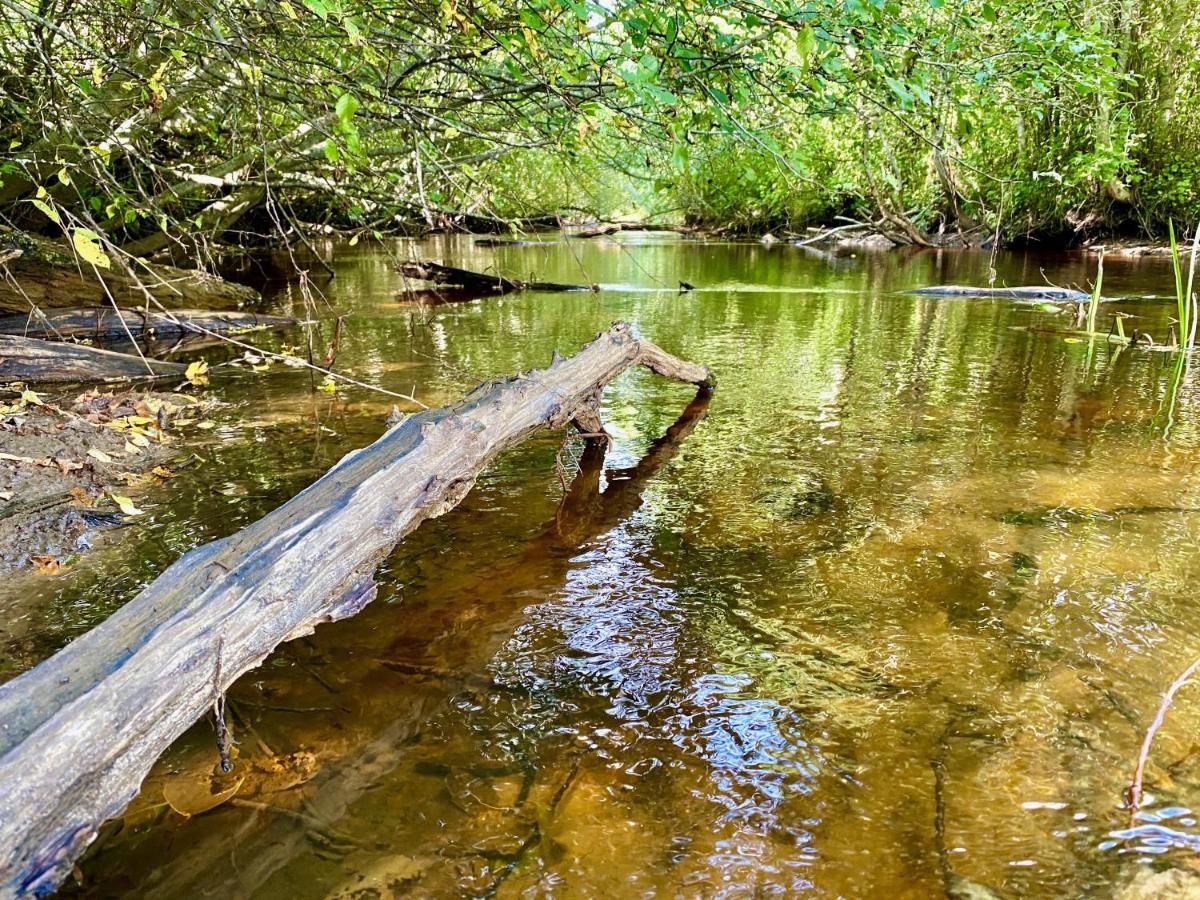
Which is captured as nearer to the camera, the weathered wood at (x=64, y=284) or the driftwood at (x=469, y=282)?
the weathered wood at (x=64, y=284)

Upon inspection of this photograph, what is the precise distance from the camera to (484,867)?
175 centimetres

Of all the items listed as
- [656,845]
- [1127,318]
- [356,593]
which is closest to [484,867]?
[656,845]

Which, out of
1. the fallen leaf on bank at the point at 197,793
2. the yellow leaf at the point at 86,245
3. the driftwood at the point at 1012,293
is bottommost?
the fallen leaf on bank at the point at 197,793

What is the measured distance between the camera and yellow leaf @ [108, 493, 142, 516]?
3.70m

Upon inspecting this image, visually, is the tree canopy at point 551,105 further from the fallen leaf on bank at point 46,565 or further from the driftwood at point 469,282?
the driftwood at point 469,282

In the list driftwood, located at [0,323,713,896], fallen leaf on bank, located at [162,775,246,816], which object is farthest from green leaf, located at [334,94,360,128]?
fallen leaf on bank, located at [162,775,246,816]

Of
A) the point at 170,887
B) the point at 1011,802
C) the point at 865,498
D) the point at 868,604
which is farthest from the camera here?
the point at 865,498

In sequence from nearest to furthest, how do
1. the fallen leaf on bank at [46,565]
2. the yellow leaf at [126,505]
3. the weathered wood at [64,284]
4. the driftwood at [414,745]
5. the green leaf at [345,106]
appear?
the driftwood at [414,745] → the green leaf at [345,106] → the fallen leaf on bank at [46,565] → the yellow leaf at [126,505] → the weathered wood at [64,284]

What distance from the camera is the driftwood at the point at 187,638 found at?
4.67 ft

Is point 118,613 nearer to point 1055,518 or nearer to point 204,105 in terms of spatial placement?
point 1055,518

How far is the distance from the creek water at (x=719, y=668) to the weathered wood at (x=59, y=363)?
5.44ft

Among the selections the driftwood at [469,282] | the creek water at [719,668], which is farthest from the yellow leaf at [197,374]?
the driftwood at [469,282]

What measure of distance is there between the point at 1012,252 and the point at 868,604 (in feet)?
62.7

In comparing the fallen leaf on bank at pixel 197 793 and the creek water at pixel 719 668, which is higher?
the creek water at pixel 719 668
